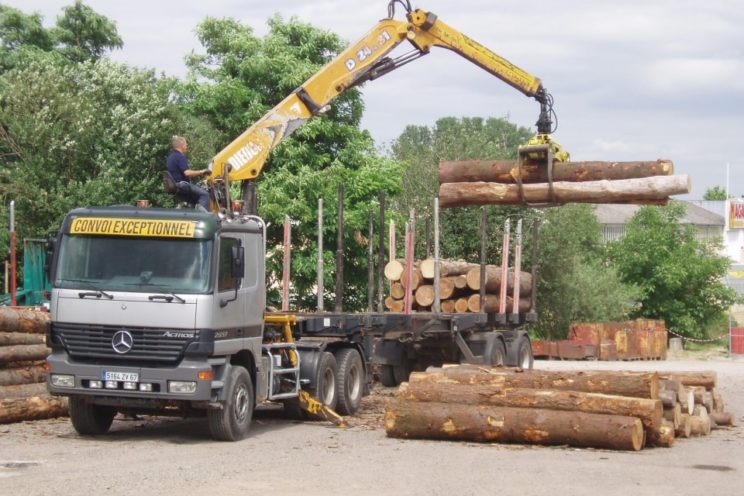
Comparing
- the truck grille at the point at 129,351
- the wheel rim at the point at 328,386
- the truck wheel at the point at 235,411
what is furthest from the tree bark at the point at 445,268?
the truck grille at the point at 129,351

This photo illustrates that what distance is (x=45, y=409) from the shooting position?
53.1ft

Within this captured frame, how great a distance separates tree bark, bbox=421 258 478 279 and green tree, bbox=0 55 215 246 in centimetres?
1489

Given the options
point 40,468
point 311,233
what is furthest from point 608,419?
point 311,233

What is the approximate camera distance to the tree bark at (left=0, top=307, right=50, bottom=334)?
16719mm

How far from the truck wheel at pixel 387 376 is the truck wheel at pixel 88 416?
869 centimetres

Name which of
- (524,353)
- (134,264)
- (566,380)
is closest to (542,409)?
(566,380)

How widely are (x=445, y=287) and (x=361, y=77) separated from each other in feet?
20.1

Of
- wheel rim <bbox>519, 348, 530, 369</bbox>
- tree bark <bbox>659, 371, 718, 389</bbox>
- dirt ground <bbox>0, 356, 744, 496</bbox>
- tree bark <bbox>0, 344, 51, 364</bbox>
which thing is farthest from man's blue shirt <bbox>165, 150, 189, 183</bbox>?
wheel rim <bbox>519, 348, 530, 369</bbox>

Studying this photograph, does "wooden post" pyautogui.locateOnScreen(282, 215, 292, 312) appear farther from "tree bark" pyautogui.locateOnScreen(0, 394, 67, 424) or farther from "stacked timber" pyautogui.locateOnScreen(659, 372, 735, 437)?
"stacked timber" pyautogui.locateOnScreen(659, 372, 735, 437)

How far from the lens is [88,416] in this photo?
47.6 feet

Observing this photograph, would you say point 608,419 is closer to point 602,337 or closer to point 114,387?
point 114,387

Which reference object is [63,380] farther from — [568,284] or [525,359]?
[568,284]

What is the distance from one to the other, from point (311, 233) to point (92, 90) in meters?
9.16

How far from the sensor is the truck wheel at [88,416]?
14.5 m
